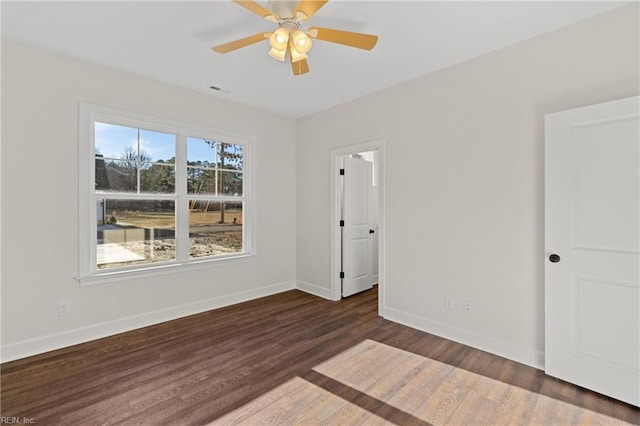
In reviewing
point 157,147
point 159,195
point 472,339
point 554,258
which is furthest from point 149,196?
point 554,258

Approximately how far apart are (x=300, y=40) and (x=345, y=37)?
0.30m

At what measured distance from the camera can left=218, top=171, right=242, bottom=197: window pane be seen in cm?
405

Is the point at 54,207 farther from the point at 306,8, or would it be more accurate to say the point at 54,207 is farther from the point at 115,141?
the point at 306,8

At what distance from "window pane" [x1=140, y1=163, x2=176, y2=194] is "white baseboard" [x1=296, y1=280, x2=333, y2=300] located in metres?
2.33

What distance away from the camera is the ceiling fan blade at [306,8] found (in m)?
1.73

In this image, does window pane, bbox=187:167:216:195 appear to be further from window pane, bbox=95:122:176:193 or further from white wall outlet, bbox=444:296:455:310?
white wall outlet, bbox=444:296:455:310

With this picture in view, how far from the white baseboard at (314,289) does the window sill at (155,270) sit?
0.95m

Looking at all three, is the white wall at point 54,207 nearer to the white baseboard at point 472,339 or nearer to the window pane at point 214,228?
the window pane at point 214,228

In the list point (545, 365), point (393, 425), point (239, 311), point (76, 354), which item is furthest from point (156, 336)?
point (545, 365)

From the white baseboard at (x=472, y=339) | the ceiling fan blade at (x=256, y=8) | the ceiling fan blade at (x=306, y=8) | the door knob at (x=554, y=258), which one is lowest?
the white baseboard at (x=472, y=339)

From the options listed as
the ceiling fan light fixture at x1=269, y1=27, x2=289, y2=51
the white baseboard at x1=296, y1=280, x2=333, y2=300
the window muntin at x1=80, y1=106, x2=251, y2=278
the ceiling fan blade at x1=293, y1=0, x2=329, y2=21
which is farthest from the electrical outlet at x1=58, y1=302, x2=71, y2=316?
the ceiling fan blade at x1=293, y1=0, x2=329, y2=21

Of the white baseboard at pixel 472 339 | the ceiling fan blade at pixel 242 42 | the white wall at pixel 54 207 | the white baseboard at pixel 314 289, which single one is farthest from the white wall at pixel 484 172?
the white wall at pixel 54 207

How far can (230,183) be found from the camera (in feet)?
13.6

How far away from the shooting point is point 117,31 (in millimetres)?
2449
